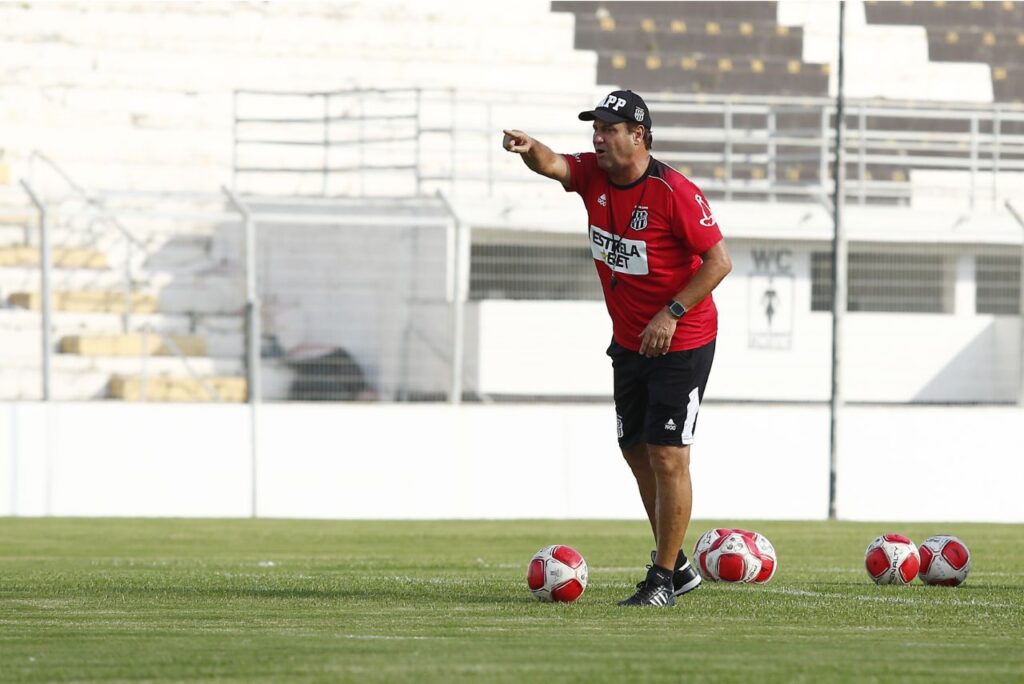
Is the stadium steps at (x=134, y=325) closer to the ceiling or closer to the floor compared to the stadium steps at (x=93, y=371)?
closer to the ceiling

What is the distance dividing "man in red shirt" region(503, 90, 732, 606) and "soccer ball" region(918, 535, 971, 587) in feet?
5.36

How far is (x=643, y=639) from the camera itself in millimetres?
5754

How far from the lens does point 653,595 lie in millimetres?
7230

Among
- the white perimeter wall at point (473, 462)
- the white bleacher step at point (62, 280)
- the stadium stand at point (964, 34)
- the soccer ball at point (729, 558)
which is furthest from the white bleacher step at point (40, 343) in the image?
the stadium stand at point (964, 34)

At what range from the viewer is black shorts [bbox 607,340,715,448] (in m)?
7.50

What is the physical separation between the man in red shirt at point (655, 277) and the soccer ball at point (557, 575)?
0.78ft

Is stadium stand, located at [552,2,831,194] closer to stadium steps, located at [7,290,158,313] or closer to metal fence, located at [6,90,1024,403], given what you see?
metal fence, located at [6,90,1024,403]

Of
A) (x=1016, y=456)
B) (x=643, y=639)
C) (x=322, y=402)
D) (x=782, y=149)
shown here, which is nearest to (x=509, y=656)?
(x=643, y=639)

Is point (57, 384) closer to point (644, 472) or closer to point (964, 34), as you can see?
point (644, 472)

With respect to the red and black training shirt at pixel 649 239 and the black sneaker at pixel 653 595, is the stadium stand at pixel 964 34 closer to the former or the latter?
the red and black training shirt at pixel 649 239

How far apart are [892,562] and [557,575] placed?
211 cm

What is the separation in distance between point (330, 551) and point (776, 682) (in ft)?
26.7

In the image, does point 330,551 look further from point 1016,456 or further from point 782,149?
point 782,149

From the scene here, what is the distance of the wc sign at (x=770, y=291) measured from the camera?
21219 millimetres
